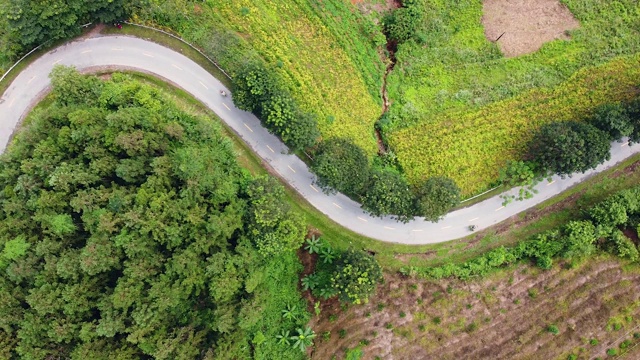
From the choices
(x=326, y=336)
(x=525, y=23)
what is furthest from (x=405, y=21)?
(x=326, y=336)

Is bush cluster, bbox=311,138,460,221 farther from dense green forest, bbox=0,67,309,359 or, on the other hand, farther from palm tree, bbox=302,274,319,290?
palm tree, bbox=302,274,319,290

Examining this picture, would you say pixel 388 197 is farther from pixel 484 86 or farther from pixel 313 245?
pixel 484 86

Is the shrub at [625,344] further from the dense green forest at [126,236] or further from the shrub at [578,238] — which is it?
the dense green forest at [126,236]

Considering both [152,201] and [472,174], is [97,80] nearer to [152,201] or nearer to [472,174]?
[152,201]

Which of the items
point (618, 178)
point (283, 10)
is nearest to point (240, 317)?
point (283, 10)

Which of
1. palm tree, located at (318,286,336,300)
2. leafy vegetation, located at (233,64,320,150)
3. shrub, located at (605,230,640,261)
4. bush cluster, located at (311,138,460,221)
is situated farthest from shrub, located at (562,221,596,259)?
leafy vegetation, located at (233,64,320,150)

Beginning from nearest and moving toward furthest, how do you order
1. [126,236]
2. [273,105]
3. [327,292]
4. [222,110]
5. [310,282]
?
[126,236]
[273,105]
[327,292]
[310,282]
[222,110]
